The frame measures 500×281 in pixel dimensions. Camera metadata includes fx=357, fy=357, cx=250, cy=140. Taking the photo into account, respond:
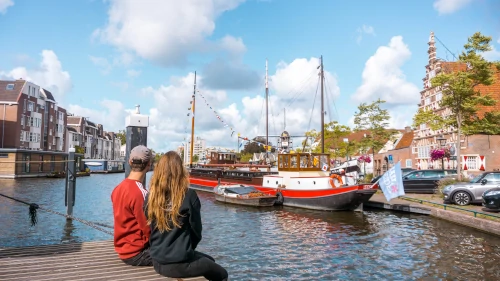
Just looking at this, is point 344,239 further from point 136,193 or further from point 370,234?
point 136,193

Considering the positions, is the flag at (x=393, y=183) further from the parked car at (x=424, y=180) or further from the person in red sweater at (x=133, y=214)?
the person in red sweater at (x=133, y=214)

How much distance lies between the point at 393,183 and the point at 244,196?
10.6m

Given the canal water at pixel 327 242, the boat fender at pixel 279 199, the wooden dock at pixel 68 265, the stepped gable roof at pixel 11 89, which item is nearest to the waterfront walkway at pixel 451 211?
the canal water at pixel 327 242

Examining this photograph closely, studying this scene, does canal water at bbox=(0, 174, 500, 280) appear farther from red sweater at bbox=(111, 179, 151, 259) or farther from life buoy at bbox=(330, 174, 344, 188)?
red sweater at bbox=(111, 179, 151, 259)

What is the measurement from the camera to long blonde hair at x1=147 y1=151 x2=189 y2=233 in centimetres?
376

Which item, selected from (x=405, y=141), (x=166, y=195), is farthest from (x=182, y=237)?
(x=405, y=141)

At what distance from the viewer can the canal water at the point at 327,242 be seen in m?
10.2

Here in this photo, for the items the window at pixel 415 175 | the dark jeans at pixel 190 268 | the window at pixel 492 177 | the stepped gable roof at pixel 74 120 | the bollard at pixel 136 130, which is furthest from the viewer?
the stepped gable roof at pixel 74 120

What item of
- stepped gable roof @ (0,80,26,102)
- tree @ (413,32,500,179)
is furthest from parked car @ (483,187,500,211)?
stepped gable roof @ (0,80,26,102)

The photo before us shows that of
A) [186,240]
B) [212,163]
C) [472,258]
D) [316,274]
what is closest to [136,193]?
[186,240]

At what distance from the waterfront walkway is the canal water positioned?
15.1 inches

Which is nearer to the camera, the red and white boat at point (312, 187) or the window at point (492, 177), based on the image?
the window at point (492, 177)

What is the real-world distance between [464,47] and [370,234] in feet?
59.3

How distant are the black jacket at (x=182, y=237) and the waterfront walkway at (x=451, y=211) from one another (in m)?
14.1
